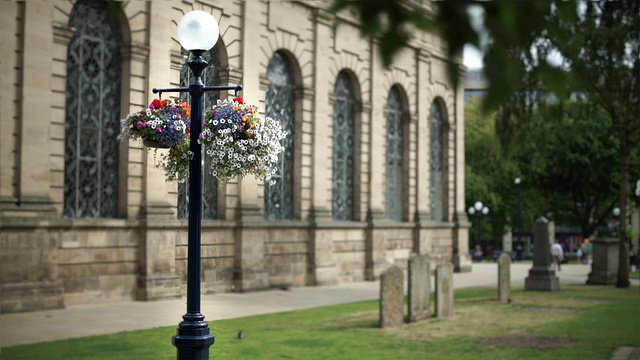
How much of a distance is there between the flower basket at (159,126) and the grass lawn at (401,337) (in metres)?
1.85

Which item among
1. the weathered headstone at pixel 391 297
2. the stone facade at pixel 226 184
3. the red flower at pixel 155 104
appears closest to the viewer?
the red flower at pixel 155 104

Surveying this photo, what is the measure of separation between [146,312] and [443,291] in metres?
9.85

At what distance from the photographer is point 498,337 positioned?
16031 millimetres

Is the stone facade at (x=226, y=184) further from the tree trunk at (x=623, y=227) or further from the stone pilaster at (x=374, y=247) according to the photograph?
the tree trunk at (x=623, y=227)

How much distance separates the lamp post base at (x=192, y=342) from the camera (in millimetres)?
7895

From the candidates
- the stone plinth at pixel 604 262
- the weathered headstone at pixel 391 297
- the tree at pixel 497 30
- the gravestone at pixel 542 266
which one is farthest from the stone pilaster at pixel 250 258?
the tree at pixel 497 30

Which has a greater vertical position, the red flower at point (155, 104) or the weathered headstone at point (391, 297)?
the red flower at point (155, 104)

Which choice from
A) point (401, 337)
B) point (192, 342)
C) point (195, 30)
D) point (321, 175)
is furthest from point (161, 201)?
point (321, 175)

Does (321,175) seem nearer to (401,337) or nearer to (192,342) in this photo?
(401,337)

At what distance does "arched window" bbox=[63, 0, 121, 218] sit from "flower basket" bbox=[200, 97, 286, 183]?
755 cm

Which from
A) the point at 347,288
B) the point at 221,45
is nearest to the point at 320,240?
the point at 347,288

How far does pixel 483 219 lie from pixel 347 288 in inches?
1608

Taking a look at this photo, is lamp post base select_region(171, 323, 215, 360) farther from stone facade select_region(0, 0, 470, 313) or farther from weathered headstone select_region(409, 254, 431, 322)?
weathered headstone select_region(409, 254, 431, 322)

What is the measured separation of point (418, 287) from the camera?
60.8ft
